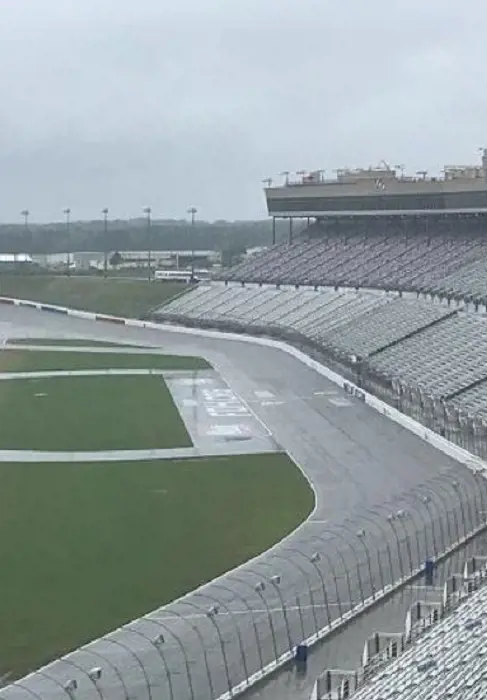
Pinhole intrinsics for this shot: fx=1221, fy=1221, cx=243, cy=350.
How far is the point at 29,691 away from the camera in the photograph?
62.2ft

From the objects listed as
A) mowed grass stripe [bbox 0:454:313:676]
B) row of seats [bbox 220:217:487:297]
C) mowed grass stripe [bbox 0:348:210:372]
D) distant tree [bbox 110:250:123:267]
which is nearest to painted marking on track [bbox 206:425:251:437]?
mowed grass stripe [bbox 0:454:313:676]

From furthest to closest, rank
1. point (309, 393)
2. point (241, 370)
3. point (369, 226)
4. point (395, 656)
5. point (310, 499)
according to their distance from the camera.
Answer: point (369, 226), point (241, 370), point (309, 393), point (310, 499), point (395, 656)

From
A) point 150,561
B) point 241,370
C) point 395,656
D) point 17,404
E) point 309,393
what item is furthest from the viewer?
point 241,370

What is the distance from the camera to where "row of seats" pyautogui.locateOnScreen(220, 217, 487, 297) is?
Answer: 90938 mm

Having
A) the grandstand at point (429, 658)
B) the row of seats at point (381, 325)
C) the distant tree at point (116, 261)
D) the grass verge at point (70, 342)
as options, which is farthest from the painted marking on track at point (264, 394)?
the distant tree at point (116, 261)

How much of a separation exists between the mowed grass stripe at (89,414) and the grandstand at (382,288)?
10.4m

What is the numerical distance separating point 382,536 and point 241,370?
1690 inches

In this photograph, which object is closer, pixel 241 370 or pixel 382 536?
pixel 382 536

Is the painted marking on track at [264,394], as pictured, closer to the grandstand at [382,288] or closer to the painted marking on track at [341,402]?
the painted marking on track at [341,402]

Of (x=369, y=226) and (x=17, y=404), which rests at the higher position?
(x=369, y=226)

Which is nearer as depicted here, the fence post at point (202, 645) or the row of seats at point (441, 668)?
the row of seats at point (441, 668)

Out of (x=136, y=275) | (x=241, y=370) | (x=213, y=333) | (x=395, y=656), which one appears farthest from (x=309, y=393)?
(x=136, y=275)

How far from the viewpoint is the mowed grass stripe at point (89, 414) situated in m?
46.4

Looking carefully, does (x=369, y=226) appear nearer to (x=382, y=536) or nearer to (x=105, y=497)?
(x=105, y=497)
